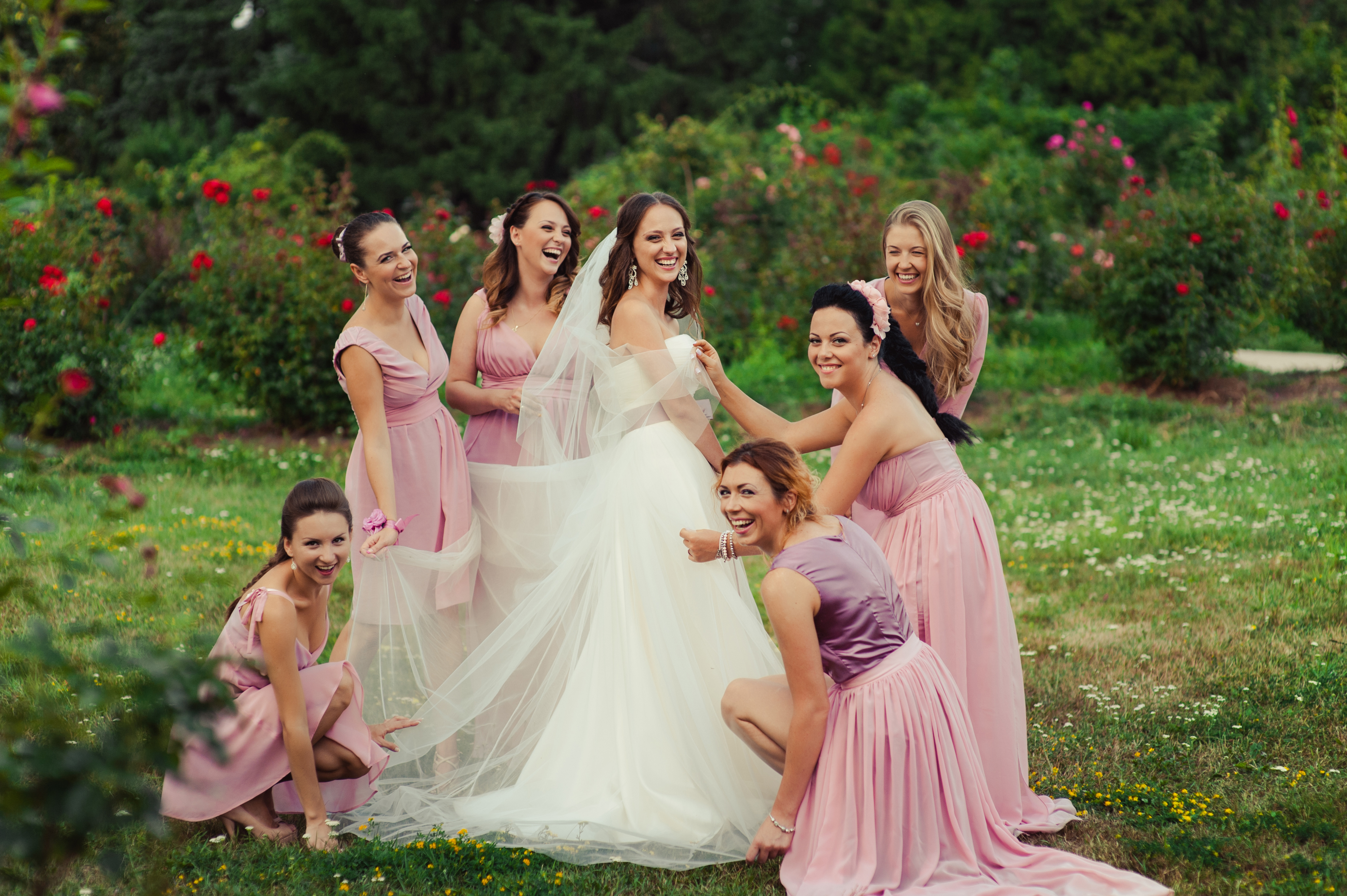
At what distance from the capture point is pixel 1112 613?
6066mm

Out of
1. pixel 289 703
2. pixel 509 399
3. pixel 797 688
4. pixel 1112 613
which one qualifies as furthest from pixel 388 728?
pixel 1112 613

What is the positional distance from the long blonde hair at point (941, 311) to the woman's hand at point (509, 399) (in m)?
1.60

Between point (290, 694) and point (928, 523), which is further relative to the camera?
point (928, 523)

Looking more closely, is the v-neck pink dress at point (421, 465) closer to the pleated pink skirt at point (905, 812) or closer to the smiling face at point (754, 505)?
the smiling face at point (754, 505)

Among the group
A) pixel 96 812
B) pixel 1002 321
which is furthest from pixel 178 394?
pixel 96 812

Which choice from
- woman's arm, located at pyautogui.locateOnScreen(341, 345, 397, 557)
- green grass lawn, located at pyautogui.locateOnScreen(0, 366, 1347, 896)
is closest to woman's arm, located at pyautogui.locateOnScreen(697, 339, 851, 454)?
woman's arm, located at pyautogui.locateOnScreen(341, 345, 397, 557)

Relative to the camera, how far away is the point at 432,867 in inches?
Result: 139

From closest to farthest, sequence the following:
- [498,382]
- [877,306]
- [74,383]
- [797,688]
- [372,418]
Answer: [74,383], [797,688], [877,306], [372,418], [498,382]

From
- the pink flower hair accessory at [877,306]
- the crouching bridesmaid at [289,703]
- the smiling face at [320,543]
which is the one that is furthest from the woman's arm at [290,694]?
the pink flower hair accessory at [877,306]

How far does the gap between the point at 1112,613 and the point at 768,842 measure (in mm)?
3297

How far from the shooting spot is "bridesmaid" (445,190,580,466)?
460 centimetres

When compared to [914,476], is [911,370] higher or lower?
higher

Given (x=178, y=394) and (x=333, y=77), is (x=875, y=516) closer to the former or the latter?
(x=178, y=394)

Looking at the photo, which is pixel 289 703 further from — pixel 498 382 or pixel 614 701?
pixel 498 382
